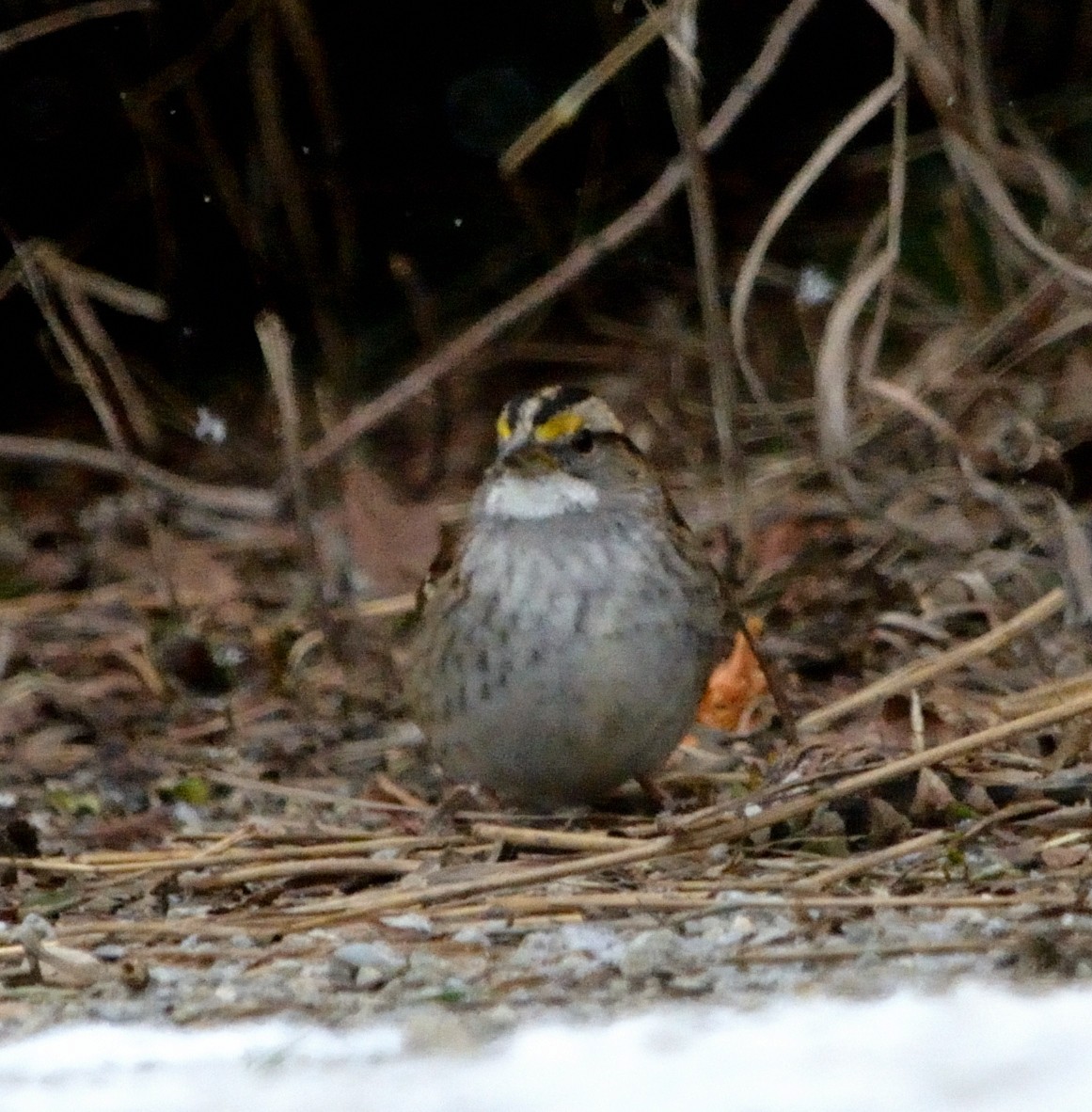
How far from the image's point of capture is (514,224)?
734 cm

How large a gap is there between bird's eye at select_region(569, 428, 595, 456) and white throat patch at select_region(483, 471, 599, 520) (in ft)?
0.21

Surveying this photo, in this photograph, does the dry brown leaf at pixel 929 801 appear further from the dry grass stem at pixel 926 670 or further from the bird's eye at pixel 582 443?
the bird's eye at pixel 582 443

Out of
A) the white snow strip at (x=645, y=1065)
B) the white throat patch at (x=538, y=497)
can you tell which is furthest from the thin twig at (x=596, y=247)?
the white snow strip at (x=645, y=1065)

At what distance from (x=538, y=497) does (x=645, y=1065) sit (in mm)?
2007

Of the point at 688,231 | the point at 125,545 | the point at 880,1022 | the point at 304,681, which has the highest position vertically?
the point at 688,231

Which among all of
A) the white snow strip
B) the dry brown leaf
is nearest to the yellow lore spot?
the dry brown leaf

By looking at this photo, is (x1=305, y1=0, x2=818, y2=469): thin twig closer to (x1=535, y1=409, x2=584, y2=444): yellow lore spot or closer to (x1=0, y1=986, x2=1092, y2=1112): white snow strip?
(x1=535, y1=409, x2=584, y2=444): yellow lore spot

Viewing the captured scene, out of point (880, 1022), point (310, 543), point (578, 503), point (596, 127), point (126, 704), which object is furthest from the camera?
point (596, 127)

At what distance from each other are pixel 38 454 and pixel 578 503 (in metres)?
1.72

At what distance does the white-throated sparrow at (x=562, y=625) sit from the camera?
4258 millimetres

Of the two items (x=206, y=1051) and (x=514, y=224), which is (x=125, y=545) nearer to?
(x=514, y=224)

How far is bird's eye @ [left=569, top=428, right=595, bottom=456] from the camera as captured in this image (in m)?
4.59

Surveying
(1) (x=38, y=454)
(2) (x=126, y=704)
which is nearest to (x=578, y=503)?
(2) (x=126, y=704)

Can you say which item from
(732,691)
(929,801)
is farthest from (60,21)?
(929,801)
